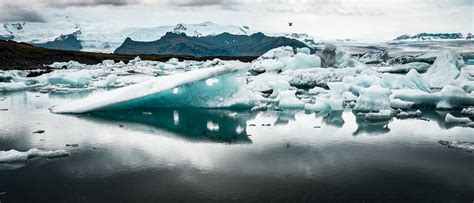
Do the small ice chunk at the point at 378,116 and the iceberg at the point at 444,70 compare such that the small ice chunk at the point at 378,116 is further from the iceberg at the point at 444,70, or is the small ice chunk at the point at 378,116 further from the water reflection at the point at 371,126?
the iceberg at the point at 444,70

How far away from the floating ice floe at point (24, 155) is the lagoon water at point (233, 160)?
8.9 inches

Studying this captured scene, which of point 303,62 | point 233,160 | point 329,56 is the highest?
point 329,56

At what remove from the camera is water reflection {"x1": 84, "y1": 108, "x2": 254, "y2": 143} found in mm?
12195

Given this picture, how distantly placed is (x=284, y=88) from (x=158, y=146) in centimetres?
1275

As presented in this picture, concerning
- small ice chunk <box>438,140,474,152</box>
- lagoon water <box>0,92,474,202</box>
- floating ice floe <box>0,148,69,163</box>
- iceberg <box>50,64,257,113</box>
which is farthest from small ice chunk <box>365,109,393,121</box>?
floating ice floe <box>0,148,69,163</box>

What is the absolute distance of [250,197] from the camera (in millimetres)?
6906

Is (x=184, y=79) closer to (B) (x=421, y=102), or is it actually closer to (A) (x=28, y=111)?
(A) (x=28, y=111)

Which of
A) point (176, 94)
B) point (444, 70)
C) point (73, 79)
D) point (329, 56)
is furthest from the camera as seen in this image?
point (329, 56)

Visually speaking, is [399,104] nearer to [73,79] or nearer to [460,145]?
[460,145]

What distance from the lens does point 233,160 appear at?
9250 mm

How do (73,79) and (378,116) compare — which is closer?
(378,116)

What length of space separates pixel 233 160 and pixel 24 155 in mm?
4614

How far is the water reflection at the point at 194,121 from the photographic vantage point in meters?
12.2

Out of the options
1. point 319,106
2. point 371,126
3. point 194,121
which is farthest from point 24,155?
point 319,106
